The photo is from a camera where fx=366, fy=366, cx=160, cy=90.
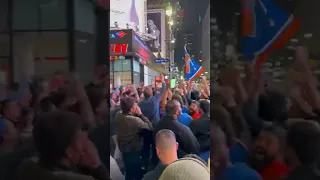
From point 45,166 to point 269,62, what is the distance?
116cm

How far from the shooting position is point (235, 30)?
165 cm

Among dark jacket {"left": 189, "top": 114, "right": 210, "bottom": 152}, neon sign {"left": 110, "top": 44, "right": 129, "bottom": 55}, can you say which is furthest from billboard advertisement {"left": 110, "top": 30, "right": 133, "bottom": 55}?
dark jacket {"left": 189, "top": 114, "right": 210, "bottom": 152}

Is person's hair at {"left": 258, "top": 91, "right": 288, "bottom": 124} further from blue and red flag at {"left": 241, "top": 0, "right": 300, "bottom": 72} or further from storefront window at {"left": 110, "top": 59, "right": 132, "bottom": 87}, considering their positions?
storefront window at {"left": 110, "top": 59, "right": 132, "bottom": 87}

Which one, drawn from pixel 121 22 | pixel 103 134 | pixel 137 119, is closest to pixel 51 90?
pixel 103 134

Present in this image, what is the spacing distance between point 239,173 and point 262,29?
0.66m

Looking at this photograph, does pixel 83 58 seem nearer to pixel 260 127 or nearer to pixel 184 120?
pixel 260 127

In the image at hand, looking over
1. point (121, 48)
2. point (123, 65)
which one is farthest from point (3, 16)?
point (123, 65)

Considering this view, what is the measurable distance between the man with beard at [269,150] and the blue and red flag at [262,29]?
0.29m

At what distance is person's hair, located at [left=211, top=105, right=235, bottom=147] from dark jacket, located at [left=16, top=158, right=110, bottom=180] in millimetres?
591

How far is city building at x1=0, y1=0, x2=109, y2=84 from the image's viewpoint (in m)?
1.72

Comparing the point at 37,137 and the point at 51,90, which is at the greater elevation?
the point at 51,90

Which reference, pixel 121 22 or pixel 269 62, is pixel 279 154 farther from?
pixel 121 22

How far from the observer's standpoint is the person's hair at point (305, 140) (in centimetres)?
163

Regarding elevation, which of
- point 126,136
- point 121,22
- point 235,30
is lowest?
point 126,136
